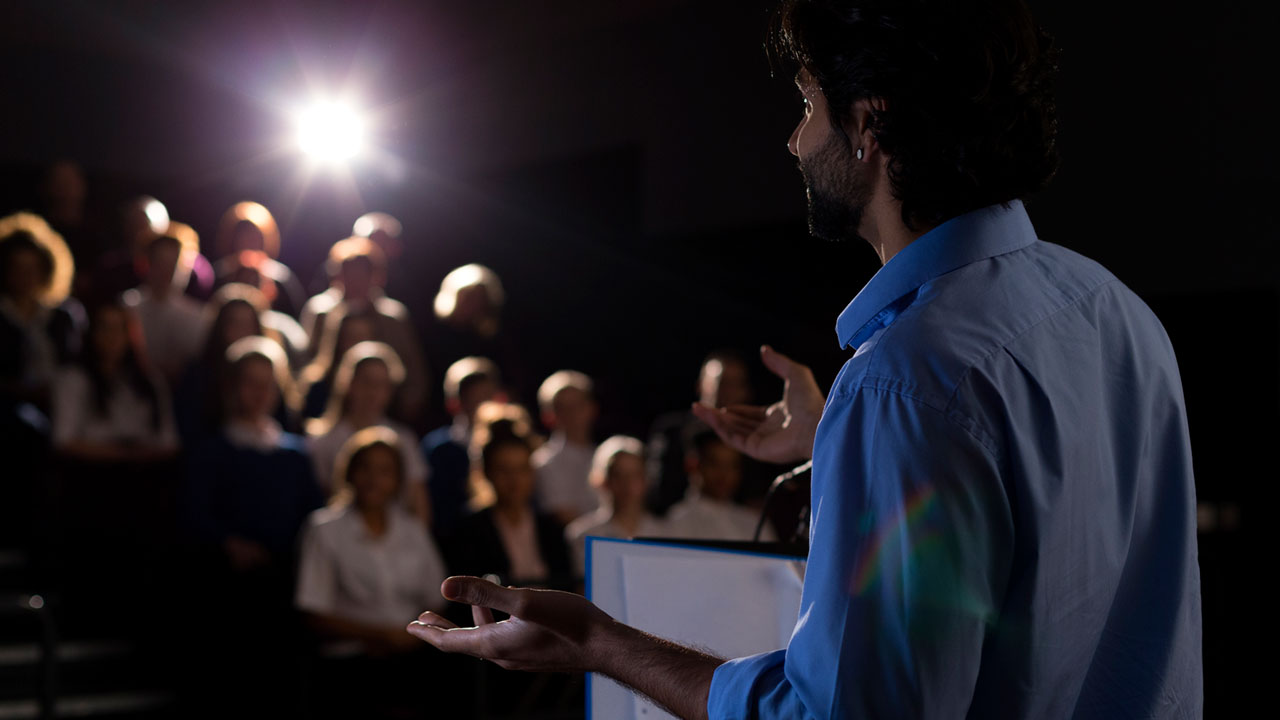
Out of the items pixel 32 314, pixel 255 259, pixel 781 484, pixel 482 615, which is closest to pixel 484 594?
pixel 482 615

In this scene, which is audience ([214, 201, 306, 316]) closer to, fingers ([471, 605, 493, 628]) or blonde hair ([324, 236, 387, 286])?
blonde hair ([324, 236, 387, 286])

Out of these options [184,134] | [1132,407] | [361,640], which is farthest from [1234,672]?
[184,134]

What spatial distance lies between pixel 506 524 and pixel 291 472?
695mm

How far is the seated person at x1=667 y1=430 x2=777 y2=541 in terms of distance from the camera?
3812 mm

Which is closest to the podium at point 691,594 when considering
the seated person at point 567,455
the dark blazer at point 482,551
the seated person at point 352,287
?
the dark blazer at point 482,551

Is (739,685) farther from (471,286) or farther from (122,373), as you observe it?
(471,286)

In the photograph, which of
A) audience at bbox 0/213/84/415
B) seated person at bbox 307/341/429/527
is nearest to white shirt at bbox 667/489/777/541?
seated person at bbox 307/341/429/527

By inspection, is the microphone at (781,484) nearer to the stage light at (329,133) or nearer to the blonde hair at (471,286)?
the stage light at (329,133)

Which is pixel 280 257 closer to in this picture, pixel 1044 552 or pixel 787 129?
pixel 787 129

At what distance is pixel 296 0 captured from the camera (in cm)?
200

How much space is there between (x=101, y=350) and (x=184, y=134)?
3.02 m

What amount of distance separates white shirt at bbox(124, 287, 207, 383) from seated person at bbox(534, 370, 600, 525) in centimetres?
128

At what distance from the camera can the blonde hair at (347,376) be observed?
379cm

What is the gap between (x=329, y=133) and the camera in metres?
5.41
